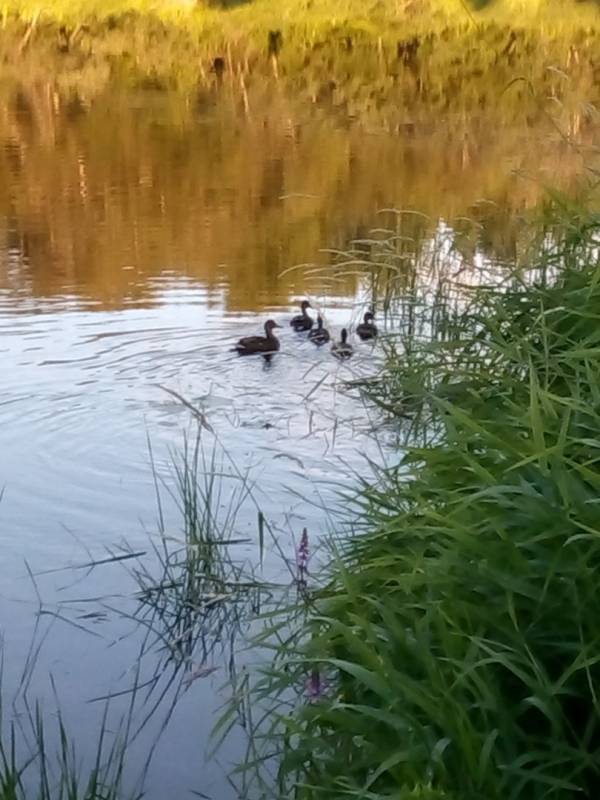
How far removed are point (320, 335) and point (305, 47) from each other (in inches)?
A: 803

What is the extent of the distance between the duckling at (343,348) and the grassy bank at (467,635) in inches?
150

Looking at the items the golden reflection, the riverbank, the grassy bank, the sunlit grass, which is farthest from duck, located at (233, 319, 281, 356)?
the sunlit grass

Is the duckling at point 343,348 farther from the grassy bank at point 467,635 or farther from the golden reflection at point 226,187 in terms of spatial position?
the grassy bank at point 467,635

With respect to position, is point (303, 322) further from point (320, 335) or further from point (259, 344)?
point (259, 344)

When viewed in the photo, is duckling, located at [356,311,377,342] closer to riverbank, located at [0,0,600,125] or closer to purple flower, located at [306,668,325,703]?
purple flower, located at [306,668,325,703]

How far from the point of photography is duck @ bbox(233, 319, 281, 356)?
7.58 meters

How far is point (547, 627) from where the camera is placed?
2922mm

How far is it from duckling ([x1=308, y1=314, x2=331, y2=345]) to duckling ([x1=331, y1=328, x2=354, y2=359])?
0.57 feet

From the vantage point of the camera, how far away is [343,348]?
25.1ft

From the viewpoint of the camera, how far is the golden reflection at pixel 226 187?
32.2 feet

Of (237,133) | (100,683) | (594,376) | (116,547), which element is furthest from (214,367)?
(237,133)

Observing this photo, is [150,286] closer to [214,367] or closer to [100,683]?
[214,367]

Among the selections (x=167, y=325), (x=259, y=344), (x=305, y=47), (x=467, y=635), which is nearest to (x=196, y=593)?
(x=467, y=635)

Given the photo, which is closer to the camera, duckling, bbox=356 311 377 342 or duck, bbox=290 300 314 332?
duckling, bbox=356 311 377 342
